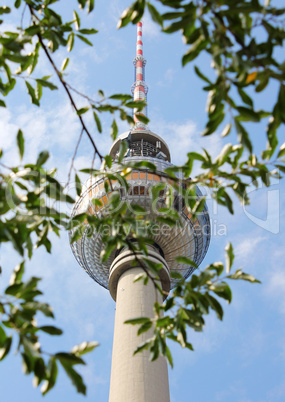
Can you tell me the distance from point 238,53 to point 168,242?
24.4 metres

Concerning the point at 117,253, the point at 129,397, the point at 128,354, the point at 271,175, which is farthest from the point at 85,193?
the point at 271,175

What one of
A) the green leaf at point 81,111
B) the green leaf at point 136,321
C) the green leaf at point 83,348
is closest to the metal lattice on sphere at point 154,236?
the green leaf at point 81,111

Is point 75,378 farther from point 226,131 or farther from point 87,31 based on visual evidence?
point 87,31

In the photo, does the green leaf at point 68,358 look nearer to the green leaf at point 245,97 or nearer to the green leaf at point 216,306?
the green leaf at point 216,306

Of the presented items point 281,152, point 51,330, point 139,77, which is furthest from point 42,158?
point 139,77

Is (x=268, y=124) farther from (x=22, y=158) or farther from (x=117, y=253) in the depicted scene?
(x=117, y=253)

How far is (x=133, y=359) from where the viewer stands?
19.0 metres

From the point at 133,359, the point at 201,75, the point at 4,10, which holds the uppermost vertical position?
the point at 133,359

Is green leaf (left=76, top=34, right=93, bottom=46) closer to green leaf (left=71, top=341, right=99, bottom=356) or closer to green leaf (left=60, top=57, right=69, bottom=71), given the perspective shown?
green leaf (left=60, top=57, right=69, bottom=71)

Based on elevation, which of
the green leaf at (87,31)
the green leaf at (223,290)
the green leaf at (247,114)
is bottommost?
the green leaf at (223,290)

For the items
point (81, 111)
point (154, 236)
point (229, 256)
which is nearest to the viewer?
point (229, 256)

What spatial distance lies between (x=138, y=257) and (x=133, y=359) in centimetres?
701

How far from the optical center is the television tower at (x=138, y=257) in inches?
726

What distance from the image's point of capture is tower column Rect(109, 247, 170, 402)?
18016mm
